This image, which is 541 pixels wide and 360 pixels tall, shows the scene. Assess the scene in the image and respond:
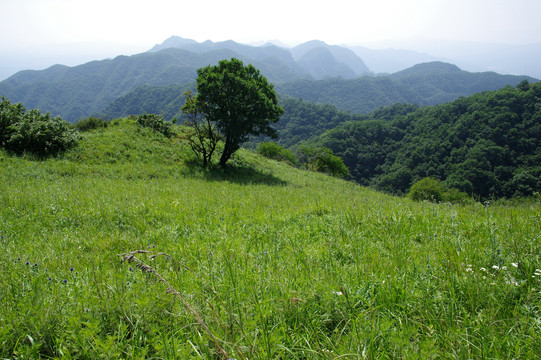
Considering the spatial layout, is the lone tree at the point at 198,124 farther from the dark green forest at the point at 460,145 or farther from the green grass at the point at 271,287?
the dark green forest at the point at 460,145

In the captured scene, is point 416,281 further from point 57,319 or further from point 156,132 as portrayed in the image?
point 156,132

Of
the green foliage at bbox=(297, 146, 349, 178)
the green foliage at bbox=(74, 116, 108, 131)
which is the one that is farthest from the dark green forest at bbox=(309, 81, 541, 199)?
the green foliage at bbox=(74, 116, 108, 131)

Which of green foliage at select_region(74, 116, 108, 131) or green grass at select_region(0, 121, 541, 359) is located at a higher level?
green foliage at select_region(74, 116, 108, 131)

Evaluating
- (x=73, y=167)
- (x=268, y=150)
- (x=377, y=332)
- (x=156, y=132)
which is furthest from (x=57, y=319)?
(x=268, y=150)

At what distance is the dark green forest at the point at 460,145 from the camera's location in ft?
235

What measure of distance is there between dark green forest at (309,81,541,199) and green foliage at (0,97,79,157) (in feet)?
242

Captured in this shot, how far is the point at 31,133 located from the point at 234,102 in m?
12.9

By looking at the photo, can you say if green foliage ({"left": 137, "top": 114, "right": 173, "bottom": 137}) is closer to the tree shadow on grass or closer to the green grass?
the tree shadow on grass

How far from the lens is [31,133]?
1507 cm

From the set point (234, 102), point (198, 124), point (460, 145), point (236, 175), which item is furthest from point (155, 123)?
point (460, 145)

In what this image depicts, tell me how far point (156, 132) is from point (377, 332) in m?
25.7

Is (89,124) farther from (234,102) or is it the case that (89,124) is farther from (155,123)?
(234,102)

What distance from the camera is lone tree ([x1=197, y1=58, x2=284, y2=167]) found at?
18969 mm

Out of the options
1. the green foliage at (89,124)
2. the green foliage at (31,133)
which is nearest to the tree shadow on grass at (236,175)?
the green foliage at (31,133)
